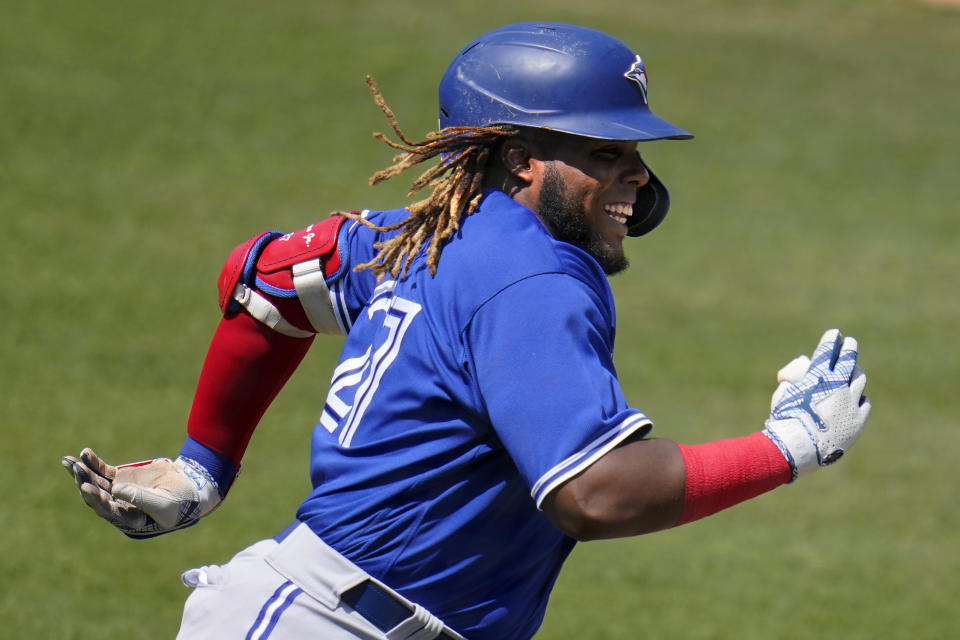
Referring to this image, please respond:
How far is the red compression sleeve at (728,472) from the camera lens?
2.63 m

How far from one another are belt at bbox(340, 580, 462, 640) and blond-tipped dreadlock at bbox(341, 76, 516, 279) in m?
0.73

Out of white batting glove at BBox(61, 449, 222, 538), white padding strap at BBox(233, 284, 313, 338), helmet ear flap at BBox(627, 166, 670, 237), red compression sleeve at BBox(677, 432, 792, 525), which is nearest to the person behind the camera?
red compression sleeve at BBox(677, 432, 792, 525)

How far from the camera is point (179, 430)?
8031mm

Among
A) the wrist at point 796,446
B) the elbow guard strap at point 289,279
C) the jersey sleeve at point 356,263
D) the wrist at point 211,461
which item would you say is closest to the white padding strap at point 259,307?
the elbow guard strap at point 289,279

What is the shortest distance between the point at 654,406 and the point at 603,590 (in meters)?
2.44

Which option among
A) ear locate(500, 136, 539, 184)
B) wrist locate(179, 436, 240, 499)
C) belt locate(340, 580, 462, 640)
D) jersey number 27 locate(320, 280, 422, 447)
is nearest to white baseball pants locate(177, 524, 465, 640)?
belt locate(340, 580, 462, 640)

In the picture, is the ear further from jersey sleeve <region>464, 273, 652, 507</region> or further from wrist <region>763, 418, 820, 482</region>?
wrist <region>763, 418, 820, 482</region>

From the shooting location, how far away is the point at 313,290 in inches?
133

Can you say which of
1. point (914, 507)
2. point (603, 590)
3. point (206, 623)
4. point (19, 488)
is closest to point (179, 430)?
point (19, 488)

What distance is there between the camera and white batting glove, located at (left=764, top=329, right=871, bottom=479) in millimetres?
2740

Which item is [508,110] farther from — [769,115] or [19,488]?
[769,115]

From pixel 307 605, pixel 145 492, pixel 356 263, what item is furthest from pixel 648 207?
pixel 145 492

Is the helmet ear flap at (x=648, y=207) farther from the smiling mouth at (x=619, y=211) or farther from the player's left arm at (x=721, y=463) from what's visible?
the player's left arm at (x=721, y=463)

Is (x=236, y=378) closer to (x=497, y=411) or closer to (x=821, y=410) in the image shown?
(x=497, y=411)
